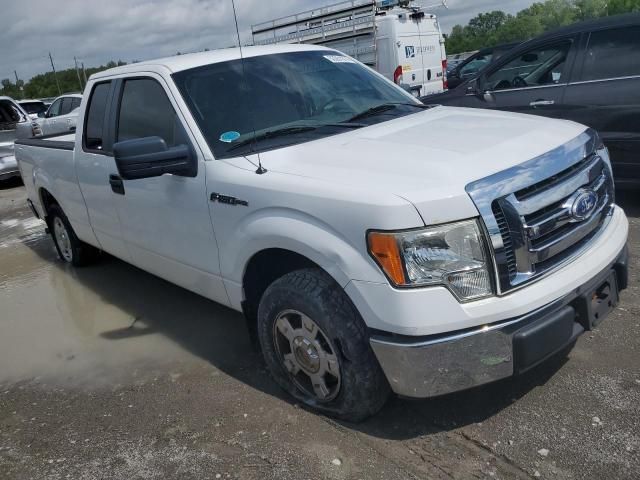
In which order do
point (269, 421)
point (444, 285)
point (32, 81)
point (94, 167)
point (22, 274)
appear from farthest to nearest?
point (32, 81) → point (22, 274) → point (94, 167) → point (269, 421) → point (444, 285)

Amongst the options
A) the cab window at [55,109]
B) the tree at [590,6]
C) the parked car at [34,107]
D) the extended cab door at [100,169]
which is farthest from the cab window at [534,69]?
the tree at [590,6]

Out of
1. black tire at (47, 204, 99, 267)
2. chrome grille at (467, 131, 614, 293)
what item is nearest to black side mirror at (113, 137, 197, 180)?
chrome grille at (467, 131, 614, 293)

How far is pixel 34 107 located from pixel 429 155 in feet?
58.3

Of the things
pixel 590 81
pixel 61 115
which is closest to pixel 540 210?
pixel 590 81

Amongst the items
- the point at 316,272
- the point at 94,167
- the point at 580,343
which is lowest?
the point at 580,343

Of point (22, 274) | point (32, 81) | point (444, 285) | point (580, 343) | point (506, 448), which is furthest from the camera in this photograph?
point (32, 81)

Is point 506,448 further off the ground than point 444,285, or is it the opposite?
point 444,285

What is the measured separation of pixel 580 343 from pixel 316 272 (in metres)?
1.72

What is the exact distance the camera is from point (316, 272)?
9.48 feet

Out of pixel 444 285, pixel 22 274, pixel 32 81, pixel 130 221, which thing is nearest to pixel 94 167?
pixel 130 221

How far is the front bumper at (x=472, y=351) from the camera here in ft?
8.24

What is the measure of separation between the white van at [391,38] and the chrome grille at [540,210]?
10589 mm

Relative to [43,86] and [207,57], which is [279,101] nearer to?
[207,57]

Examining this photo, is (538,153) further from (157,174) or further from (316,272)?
(157,174)
